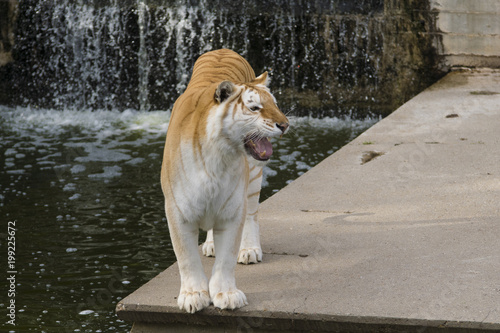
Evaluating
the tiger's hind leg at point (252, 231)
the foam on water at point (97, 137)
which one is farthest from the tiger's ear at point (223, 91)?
the foam on water at point (97, 137)

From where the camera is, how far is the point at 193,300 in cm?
304

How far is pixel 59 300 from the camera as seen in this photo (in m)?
4.04

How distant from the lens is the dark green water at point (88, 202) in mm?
4070

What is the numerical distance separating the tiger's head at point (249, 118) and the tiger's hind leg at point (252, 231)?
71cm

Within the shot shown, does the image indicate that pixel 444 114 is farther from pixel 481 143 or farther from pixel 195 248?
pixel 195 248

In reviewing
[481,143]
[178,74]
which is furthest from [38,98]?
[481,143]

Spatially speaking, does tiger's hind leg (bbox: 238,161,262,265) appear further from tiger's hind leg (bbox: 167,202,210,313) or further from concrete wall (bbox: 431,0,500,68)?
Answer: concrete wall (bbox: 431,0,500,68)

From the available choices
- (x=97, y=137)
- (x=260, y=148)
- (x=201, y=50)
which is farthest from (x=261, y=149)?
(x=201, y=50)

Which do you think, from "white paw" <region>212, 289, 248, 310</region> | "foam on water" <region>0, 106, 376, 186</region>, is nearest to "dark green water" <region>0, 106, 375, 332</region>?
"foam on water" <region>0, 106, 376, 186</region>

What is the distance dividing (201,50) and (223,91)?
735 centimetres

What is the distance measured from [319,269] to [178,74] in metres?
6.95

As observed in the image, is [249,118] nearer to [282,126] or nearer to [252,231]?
[282,126]

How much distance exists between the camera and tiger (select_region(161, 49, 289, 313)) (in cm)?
292

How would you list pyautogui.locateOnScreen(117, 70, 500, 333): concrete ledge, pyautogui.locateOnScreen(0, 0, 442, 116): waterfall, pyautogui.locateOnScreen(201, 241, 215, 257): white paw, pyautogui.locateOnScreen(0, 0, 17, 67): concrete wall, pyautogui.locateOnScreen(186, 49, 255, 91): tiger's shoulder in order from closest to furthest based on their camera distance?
pyautogui.locateOnScreen(117, 70, 500, 333): concrete ledge < pyautogui.locateOnScreen(186, 49, 255, 91): tiger's shoulder < pyautogui.locateOnScreen(201, 241, 215, 257): white paw < pyautogui.locateOnScreen(0, 0, 442, 116): waterfall < pyautogui.locateOnScreen(0, 0, 17, 67): concrete wall
